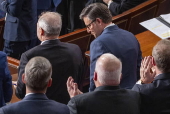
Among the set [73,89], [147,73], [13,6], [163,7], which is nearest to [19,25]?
[13,6]

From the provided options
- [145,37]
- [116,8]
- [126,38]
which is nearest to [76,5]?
[116,8]

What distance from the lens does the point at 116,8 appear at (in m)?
5.38

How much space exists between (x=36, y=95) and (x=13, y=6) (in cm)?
222

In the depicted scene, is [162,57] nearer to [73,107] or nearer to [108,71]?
[108,71]

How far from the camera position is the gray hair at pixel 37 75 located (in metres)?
2.68

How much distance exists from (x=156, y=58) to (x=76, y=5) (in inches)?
139

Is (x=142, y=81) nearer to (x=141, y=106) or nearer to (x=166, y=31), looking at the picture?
(x=141, y=106)

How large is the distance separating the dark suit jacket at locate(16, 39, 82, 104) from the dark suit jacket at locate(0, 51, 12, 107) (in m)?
0.09

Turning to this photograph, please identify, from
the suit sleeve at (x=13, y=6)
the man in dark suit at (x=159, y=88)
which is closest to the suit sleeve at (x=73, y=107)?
the man in dark suit at (x=159, y=88)

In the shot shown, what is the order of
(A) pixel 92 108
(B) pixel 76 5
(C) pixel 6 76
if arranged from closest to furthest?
(A) pixel 92 108, (C) pixel 6 76, (B) pixel 76 5

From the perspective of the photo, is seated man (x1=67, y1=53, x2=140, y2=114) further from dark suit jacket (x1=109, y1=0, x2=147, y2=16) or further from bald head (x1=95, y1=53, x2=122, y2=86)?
dark suit jacket (x1=109, y1=0, x2=147, y2=16)

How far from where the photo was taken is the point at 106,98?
2.75 metres

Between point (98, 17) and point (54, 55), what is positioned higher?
point (98, 17)

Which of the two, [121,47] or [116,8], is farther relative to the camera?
[116,8]
